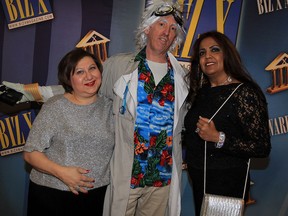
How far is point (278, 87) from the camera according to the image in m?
2.79

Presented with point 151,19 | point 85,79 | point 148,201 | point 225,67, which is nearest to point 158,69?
point 151,19

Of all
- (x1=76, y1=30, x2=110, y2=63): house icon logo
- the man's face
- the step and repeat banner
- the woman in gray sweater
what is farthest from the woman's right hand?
(x1=76, y1=30, x2=110, y2=63): house icon logo

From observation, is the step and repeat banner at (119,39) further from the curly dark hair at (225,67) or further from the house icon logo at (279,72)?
the curly dark hair at (225,67)

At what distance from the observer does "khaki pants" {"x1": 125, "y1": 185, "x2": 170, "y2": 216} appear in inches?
82.5

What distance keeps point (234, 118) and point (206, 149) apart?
0.89ft

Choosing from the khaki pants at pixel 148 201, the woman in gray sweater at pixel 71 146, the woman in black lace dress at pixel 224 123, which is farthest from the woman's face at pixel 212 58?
the khaki pants at pixel 148 201

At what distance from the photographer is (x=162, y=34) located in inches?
83.3

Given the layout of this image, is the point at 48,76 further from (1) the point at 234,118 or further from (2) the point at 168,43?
(1) the point at 234,118

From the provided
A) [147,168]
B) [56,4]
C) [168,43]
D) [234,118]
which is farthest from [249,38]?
[56,4]

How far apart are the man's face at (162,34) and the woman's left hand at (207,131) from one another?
62 cm

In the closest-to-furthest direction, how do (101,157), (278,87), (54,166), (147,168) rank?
(54,166) < (101,157) < (147,168) < (278,87)

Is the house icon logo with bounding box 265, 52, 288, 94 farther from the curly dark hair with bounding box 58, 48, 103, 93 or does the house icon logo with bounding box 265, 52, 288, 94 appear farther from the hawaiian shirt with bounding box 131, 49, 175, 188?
the curly dark hair with bounding box 58, 48, 103, 93

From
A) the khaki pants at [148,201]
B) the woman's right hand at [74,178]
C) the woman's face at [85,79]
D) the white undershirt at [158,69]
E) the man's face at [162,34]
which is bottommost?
the khaki pants at [148,201]

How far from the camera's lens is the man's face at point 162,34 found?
6.89 ft
